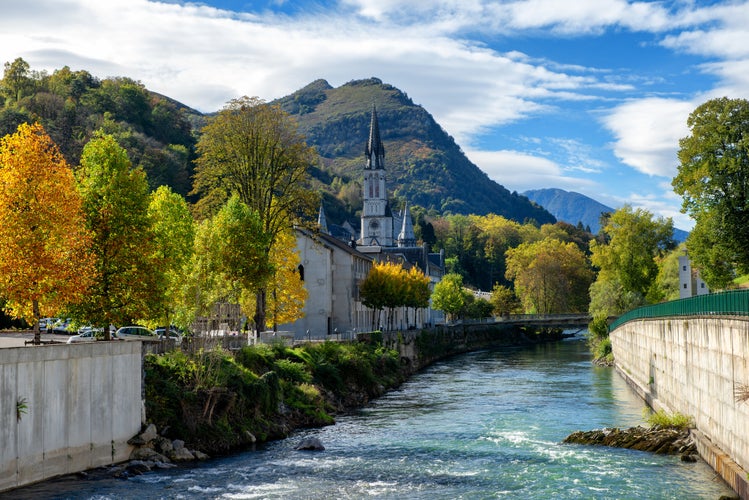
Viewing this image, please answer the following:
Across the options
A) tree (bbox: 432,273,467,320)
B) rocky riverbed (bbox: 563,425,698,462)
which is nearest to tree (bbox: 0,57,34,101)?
tree (bbox: 432,273,467,320)

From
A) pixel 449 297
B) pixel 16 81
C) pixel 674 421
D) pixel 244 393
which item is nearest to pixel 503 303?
pixel 449 297

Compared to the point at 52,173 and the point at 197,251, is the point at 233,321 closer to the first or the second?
the point at 197,251

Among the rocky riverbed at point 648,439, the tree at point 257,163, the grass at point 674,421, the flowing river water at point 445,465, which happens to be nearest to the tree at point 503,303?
the tree at point 257,163

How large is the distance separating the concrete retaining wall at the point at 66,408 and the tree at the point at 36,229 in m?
3.06

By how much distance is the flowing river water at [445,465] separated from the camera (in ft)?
91.1

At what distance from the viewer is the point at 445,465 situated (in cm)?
3288

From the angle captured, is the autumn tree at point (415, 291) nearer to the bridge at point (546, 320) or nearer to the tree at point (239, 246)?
the bridge at point (546, 320)

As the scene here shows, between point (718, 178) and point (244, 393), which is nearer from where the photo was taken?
point (244, 393)

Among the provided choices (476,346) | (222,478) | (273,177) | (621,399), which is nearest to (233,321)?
(273,177)

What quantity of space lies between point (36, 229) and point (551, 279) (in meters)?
129

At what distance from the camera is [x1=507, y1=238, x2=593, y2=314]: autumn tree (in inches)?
5994

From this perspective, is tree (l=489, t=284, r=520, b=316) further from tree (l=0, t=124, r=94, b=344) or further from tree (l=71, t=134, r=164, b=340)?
tree (l=0, t=124, r=94, b=344)

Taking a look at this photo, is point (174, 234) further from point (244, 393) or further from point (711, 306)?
point (711, 306)

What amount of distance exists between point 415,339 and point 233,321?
116 ft
